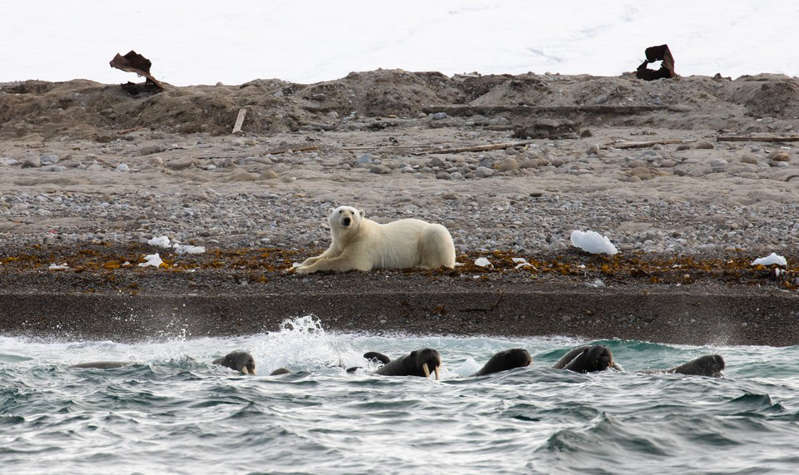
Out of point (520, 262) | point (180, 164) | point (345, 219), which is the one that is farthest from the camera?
point (180, 164)

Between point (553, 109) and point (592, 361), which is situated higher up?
point (553, 109)

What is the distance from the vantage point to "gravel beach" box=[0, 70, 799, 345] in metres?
12.3

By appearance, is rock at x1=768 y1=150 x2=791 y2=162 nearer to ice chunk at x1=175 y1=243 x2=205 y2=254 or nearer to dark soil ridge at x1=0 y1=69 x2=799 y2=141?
dark soil ridge at x1=0 y1=69 x2=799 y2=141

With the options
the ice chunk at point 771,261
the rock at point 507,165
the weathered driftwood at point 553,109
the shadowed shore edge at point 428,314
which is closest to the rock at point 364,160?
the rock at point 507,165

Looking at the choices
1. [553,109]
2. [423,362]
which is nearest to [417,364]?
[423,362]

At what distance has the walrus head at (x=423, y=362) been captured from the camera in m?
9.62

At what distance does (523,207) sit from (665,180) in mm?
3821

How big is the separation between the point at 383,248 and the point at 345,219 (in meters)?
0.88

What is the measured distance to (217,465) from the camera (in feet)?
22.5

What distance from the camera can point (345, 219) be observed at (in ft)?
42.8

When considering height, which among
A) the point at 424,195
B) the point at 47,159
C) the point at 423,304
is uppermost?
the point at 47,159

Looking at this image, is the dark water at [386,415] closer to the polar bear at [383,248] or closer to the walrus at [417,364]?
the walrus at [417,364]

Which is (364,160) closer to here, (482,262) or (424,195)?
(424,195)

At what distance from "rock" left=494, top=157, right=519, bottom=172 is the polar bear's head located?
27.6 ft
